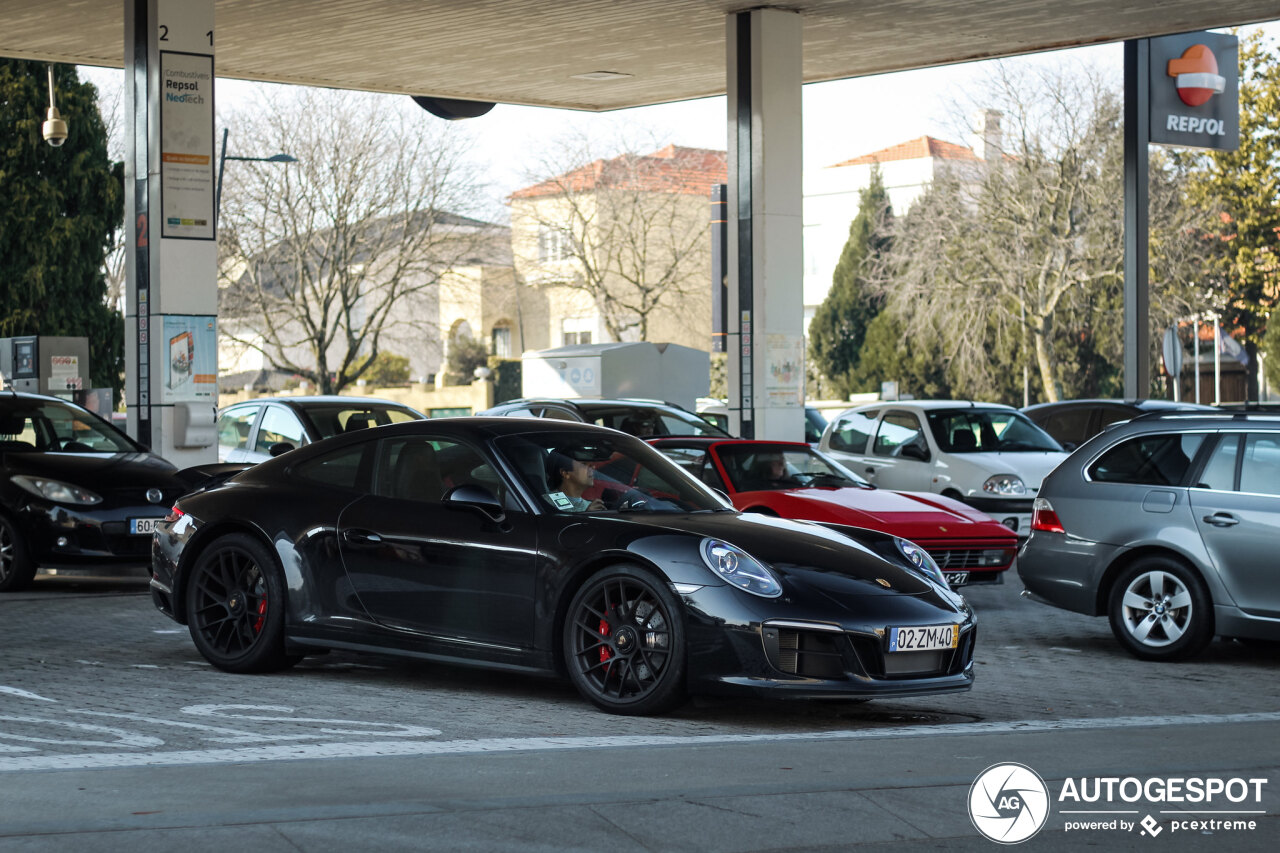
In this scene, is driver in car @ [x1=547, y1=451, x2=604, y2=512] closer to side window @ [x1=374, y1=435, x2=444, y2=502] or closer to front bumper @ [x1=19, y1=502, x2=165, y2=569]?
side window @ [x1=374, y1=435, x2=444, y2=502]

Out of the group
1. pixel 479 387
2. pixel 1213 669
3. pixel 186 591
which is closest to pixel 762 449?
pixel 1213 669

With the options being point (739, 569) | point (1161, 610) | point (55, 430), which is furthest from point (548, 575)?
point (55, 430)

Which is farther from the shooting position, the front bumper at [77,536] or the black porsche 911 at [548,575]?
the front bumper at [77,536]

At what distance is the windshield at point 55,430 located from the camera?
1345 cm

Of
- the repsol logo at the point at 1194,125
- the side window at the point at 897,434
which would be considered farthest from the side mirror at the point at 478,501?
the repsol logo at the point at 1194,125

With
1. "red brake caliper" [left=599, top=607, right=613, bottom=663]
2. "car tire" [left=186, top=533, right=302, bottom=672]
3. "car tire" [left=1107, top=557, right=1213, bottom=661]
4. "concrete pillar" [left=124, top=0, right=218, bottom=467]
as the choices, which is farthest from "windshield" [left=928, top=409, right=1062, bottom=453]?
"red brake caliper" [left=599, top=607, right=613, bottom=663]

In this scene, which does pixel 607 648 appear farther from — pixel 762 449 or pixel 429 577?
pixel 762 449

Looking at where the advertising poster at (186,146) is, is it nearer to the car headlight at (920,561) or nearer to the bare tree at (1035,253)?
the car headlight at (920,561)

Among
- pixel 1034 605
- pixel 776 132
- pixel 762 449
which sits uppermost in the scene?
pixel 776 132

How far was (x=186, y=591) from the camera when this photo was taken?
8703 millimetres

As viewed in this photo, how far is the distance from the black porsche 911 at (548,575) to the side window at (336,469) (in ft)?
0.04

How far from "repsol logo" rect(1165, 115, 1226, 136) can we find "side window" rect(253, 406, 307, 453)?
1568 centimetres

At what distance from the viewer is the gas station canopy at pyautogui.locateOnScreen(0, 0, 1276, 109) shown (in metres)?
19.6

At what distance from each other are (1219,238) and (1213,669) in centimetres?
4415
